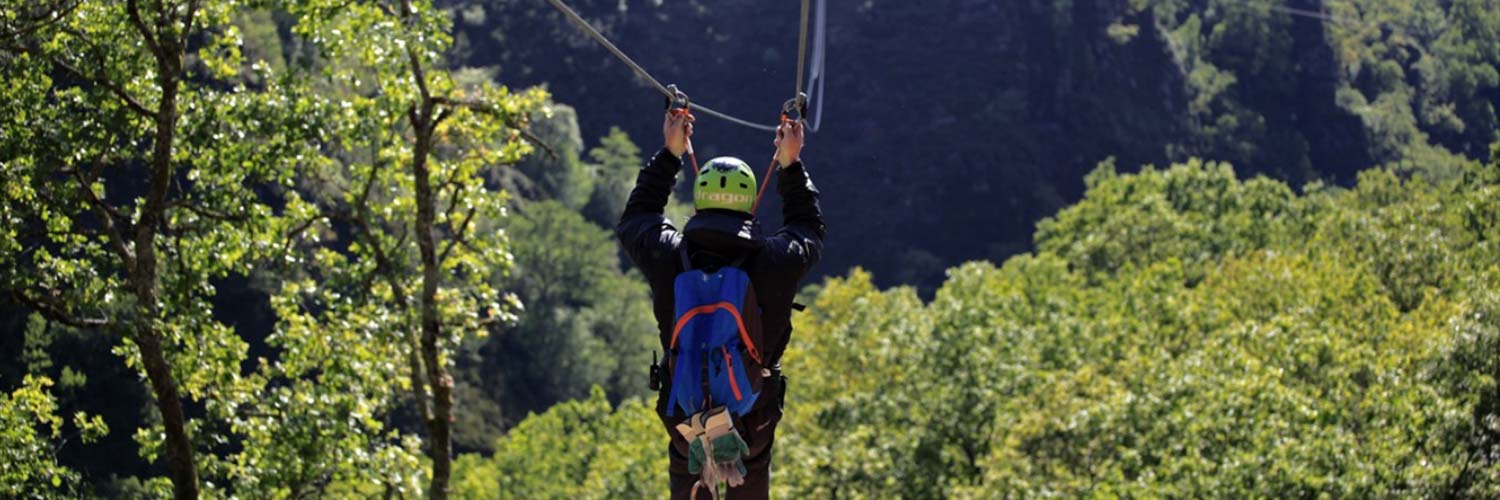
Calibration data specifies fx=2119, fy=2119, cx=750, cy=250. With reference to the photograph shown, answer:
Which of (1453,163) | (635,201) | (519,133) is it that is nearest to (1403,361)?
(519,133)

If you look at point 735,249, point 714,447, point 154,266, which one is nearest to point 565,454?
point 154,266

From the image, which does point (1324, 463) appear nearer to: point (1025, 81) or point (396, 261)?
point (396, 261)

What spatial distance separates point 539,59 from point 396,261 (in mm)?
147561

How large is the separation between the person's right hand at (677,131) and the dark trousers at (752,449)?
1431 mm

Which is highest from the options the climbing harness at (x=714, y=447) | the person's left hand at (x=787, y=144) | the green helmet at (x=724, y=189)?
the person's left hand at (x=787, y=144)

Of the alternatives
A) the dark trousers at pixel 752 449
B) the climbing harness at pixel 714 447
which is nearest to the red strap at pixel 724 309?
the climbing harness at pixel 714 447

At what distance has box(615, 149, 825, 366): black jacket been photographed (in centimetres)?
1140

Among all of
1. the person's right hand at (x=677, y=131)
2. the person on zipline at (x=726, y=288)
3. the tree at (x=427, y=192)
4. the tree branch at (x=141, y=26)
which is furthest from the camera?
the tree at (x=427, y=192)

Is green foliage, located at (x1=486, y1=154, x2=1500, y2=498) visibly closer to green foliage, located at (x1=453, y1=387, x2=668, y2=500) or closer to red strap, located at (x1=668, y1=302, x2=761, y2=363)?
green foliage, located at (x1=453, y1=387, x2=668, y2=500)

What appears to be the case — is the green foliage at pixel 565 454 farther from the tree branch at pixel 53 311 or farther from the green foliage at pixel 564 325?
the tree branch at pixel 53 311

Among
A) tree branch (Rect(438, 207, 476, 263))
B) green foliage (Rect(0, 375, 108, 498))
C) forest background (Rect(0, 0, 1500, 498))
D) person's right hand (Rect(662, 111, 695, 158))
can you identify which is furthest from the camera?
tree branch (Rect(438, 207, 476, 263))

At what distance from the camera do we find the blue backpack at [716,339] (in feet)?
36.7

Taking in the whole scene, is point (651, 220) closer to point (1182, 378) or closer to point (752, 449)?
point (752, 449)

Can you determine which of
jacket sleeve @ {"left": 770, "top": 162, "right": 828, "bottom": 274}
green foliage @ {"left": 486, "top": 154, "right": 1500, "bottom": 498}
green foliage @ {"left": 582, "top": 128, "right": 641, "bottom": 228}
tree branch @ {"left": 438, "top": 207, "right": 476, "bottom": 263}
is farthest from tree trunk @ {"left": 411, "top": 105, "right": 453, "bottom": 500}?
green foliage @ {"left": 582, "top": 128, "right": 641, "bottom": 228}
